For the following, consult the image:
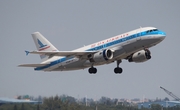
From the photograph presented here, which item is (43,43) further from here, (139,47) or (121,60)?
(139,47)

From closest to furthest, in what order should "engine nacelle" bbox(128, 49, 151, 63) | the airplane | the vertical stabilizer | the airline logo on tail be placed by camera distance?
the airplane
"engine nacelle" bbox(128, 49, 151, 63)
the vertical stabilizer
the airline logo on tail

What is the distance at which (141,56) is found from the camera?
75.1 metres

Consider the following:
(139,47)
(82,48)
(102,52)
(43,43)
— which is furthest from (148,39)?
(43,43)

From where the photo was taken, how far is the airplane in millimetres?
69625

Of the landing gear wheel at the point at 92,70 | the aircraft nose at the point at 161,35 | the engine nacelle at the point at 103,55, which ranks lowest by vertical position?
the landing gear wheel at the point at 92,70

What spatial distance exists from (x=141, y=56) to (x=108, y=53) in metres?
6.78

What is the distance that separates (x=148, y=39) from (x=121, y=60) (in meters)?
9.83

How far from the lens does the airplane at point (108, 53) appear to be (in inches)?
2741

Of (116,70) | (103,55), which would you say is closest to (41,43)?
(116,70)

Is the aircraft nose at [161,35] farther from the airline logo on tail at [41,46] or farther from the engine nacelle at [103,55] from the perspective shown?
the airline logo on tail at [41,46]

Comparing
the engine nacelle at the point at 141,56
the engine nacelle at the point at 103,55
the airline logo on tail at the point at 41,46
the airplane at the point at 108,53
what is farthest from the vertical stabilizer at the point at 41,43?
the engine nacelle at the point at 141,56

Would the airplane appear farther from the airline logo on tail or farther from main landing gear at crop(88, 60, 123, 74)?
the airline logo on tail

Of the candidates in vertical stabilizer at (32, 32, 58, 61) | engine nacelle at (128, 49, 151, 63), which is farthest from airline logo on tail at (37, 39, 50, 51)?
engine nacelle at (128, 49, 151, 63)

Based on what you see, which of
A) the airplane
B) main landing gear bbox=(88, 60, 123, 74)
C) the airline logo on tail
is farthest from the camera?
the airline logo on tail
